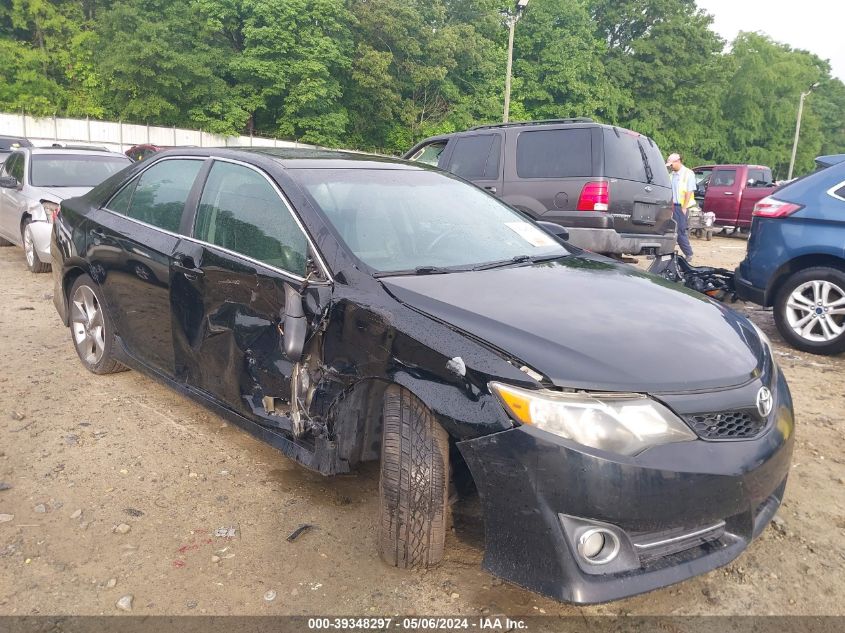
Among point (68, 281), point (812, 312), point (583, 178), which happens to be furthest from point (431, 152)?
point (68, 281)

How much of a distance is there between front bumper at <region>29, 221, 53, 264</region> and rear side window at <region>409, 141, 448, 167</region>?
4.68m

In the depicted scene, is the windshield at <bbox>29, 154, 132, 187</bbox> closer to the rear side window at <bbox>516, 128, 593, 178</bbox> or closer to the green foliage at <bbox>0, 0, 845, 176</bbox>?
the rear side window at <bbox>516, 128, 593, 178</bbox>

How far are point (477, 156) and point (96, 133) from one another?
3364 cm

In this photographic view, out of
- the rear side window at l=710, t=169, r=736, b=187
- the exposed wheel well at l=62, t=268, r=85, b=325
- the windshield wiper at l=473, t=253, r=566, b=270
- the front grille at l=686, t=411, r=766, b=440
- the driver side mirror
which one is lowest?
the exposed wheel well at l=62, t=268, r=85, b=325

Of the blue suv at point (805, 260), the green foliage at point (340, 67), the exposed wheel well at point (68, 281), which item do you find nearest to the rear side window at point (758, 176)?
the blue suv at point (805, 260)

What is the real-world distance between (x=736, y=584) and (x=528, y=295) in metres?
1.36

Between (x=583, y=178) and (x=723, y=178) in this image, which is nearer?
(x=583, y=178)

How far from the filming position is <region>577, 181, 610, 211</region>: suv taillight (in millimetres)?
7695

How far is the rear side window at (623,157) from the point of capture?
7.85 meters

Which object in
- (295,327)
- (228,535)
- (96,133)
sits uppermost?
(96,133)

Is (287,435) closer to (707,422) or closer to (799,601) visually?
(707,422)

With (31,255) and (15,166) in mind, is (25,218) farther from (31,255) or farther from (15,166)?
(15,166)

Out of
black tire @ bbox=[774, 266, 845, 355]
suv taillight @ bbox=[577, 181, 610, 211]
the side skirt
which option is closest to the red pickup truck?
suv taillight @ bbox=[577, 181, 610, 211]

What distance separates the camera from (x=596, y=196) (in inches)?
303
